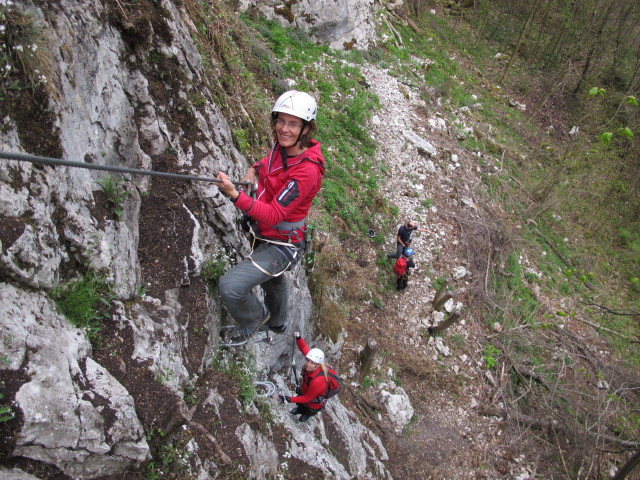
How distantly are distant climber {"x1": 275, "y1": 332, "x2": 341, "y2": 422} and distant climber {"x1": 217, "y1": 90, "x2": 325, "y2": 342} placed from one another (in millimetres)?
1279

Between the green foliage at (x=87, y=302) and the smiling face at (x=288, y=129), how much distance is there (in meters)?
2.00

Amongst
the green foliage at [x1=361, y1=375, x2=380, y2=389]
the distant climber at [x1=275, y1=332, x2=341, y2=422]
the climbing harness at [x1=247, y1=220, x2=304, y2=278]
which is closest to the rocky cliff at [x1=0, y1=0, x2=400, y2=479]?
the distant climber at [x1=275, y1=332, x2=341, y2=422]

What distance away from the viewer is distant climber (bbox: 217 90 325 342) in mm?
3527

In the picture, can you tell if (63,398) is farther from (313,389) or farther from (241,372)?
(313,389)

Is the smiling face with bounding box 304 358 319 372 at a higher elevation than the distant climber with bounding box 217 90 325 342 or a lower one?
lower

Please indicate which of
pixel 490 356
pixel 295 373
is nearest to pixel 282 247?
pixel 295 373

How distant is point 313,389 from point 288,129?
3467 mm

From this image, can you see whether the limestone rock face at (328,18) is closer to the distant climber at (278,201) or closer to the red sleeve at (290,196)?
Result: the distant climber at (278,201)

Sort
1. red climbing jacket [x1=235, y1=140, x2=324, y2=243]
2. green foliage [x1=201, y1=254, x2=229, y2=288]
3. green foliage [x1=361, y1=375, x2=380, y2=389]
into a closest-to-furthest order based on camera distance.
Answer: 1. red climbing jacket [x1=235, y1=140, x2=324, y2=243]
2. green foliage [x1=201, y1=254, x2=229, y2=288]
3. green foliage [x1=361, y1=375, x2=380, y2=389]

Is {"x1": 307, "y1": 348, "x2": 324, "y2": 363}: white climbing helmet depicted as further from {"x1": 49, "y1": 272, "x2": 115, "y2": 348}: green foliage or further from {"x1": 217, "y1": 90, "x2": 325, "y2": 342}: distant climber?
{"x1": 49, "y1": 272, "x2": 115, "y2": 348}: green foliage

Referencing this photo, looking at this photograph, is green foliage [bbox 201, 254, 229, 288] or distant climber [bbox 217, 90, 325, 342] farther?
green foliage [bbox 201, 254, 229, 288]

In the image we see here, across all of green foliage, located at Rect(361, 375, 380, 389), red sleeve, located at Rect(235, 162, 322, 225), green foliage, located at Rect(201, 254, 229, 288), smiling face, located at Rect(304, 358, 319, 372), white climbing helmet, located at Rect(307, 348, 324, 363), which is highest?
red sleeve, located at Rect(235, 162, 322, 225)

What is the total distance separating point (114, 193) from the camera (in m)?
3.67

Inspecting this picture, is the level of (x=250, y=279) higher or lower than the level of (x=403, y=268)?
higher
